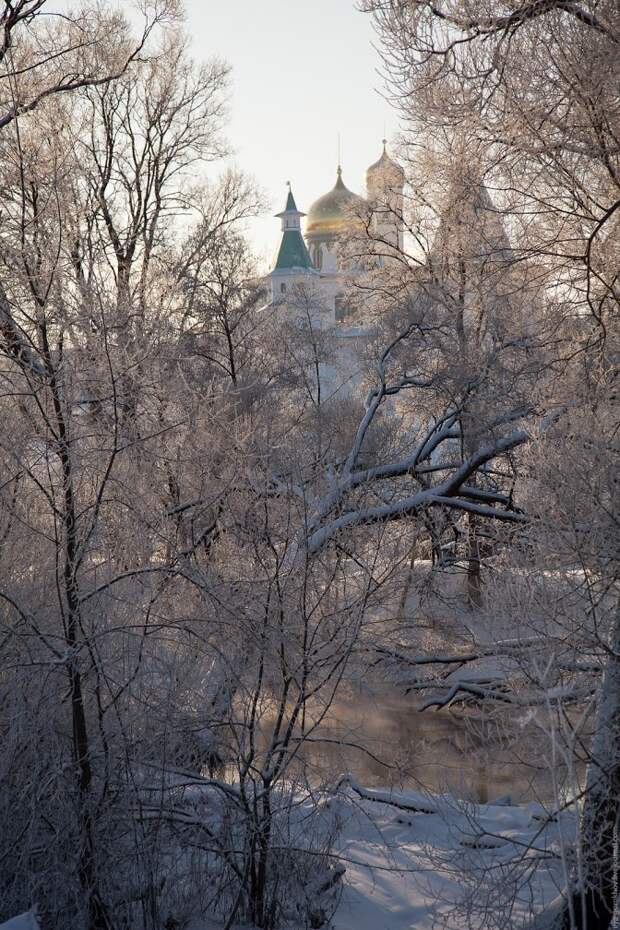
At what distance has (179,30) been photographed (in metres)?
18.4

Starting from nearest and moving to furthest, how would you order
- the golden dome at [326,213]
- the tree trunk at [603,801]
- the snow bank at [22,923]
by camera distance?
the snow bank at [22,923] < the tree trunk at [603,801] < the golden dome at [326,213]

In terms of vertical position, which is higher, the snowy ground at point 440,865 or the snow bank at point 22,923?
the snow bank at point 22,923

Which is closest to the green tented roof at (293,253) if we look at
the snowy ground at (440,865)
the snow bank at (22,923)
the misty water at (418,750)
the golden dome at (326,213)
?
the golden dome at (326,213)

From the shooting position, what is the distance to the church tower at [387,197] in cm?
1919

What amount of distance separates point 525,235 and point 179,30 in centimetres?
1142

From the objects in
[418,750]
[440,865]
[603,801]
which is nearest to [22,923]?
[440,865]

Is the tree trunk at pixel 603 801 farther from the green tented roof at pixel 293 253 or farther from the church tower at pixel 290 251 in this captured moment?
the green tented roof at pixel 293 253

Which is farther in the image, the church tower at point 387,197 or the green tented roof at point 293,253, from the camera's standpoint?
the green tented roof at point 293,253

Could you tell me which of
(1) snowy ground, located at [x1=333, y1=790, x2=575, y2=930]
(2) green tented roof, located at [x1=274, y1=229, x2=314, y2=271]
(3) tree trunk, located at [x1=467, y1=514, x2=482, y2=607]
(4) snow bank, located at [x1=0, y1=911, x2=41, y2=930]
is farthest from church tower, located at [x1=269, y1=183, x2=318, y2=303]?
A: (4) snow bank, located at [x1=0, y1=911, x2=41, y2=930]

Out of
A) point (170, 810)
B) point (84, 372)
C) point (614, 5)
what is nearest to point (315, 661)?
point (170, 810)

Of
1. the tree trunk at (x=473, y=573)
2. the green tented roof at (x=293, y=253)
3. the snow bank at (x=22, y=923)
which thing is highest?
the green tented roof at (x=293, y=253)

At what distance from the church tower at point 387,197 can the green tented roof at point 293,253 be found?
37507mm

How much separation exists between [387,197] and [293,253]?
3871 cm

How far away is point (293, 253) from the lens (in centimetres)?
5769
